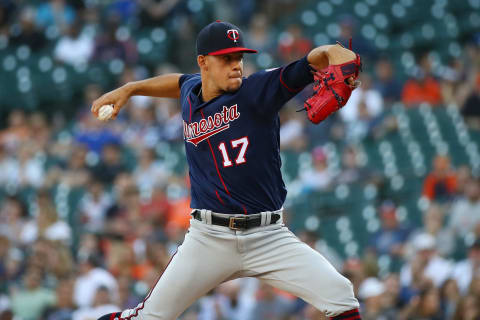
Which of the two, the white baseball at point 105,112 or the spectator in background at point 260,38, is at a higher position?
the spectator in background at point 260,38

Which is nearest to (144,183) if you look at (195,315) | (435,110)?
(195,315)

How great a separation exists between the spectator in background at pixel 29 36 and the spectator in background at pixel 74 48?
31 cm

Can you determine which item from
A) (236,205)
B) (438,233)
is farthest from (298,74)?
(438,233)

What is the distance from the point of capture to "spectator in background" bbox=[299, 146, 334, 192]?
34.2 ft

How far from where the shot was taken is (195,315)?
323 inches

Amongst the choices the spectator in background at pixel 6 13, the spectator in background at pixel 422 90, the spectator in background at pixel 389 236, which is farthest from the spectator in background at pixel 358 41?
the spectator in background at pixel 6 13

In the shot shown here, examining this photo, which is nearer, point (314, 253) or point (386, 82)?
point (314, 253)

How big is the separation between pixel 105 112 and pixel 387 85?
823 cm

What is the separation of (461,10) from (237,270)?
459 inches

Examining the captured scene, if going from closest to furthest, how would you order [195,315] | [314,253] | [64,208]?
[314,253], [195,315], [64,208]

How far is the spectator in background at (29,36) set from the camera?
1397 cm

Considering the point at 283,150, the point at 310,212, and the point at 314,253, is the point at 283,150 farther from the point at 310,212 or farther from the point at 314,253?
the point at 314,253

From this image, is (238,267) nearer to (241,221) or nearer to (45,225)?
(241,221)

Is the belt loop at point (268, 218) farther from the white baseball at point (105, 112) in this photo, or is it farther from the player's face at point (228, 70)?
the white baseball at point (105, 112)
